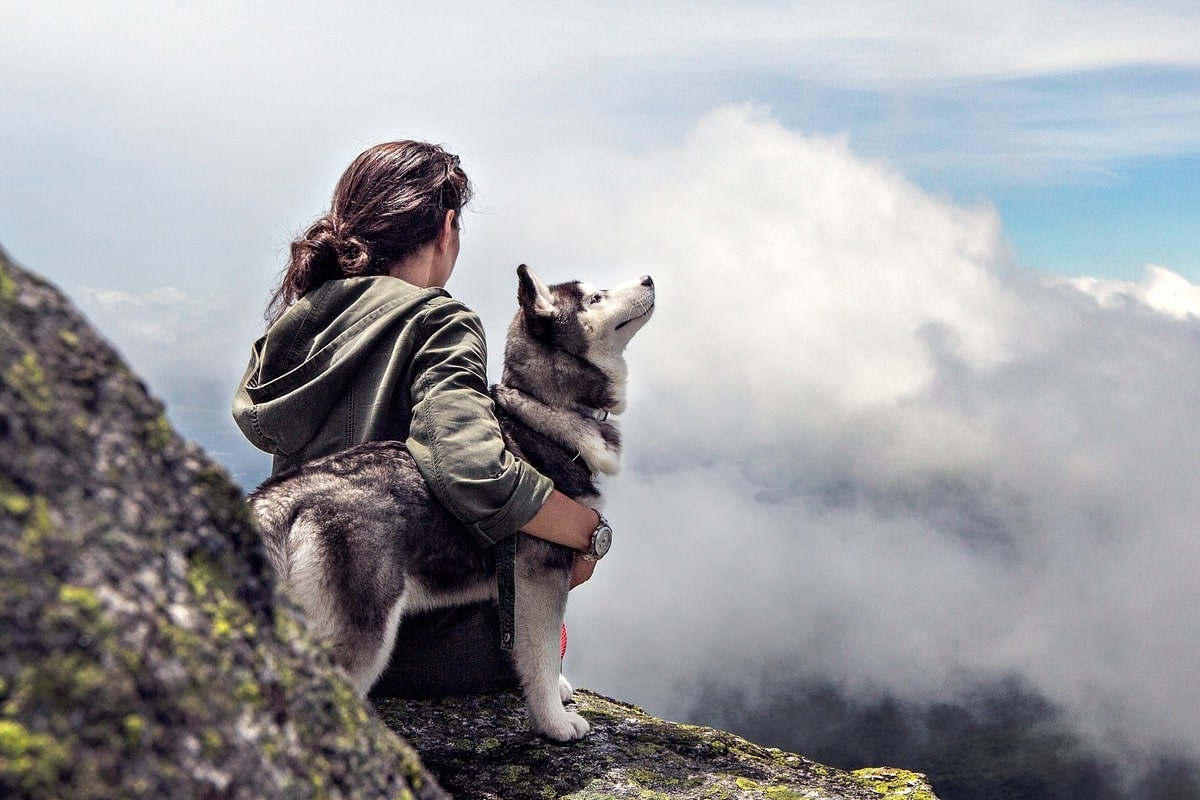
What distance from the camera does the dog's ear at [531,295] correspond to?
24.7 ft

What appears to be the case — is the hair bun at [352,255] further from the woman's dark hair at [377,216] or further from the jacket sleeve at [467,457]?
the jacket sleeve at [467,457]

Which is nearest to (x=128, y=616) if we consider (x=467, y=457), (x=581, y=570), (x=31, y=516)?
(x=31, y=516)

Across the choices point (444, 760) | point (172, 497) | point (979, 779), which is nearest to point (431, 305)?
point (444, 760)

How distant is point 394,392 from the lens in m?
6.42

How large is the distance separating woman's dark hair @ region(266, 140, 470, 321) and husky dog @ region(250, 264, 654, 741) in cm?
87

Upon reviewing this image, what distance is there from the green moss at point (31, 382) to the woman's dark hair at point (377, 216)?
5.36 metres

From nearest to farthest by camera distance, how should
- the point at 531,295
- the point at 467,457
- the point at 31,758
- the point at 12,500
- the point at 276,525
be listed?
the point at 31,758 → the point at 12,500 → the point at 276,525 → the point at 467,457 → the point at 531,295

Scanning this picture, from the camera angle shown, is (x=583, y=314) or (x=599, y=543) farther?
(x=583, y=314)

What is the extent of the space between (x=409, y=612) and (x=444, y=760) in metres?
0.93

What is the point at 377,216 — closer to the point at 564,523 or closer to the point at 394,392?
the point at 394,392

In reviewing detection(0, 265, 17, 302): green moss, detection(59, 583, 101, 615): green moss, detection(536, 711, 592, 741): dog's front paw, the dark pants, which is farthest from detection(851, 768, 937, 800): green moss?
detection(0, 265, 17, 302): green moss

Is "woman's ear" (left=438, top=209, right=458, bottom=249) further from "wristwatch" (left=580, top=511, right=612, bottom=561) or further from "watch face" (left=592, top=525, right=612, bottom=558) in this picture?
"watch face" (left=592, top=525, right=612, bottom=558)

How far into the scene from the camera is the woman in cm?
579

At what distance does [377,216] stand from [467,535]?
8.71 feet
